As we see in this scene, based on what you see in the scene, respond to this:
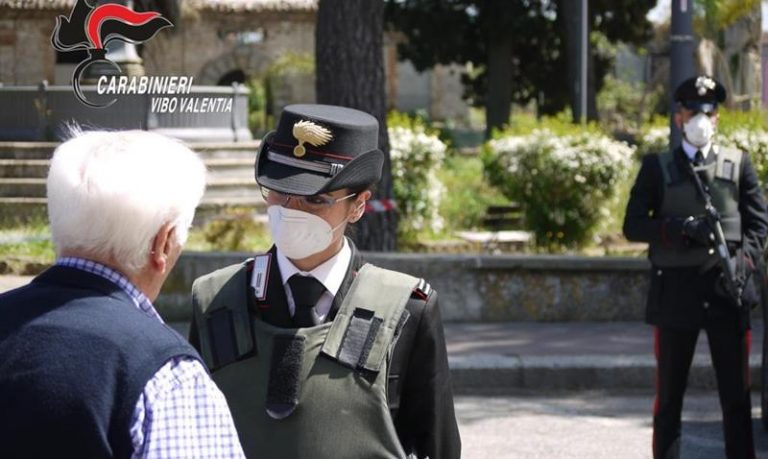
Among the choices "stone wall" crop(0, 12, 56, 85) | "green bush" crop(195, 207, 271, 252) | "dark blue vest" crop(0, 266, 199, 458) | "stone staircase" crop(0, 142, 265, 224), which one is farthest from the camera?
"stone staircase" crop(0, 142, 265, 224)

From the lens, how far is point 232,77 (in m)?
40.7

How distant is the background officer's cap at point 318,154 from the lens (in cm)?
322

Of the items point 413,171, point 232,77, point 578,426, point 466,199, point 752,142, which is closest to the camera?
point 578,426

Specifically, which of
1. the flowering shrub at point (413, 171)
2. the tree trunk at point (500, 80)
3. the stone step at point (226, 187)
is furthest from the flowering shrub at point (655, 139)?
the tree trunk at point (500, 80)

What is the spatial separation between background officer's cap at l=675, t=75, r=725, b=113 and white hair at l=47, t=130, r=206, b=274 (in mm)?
4074

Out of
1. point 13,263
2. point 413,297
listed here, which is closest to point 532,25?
point 13,263

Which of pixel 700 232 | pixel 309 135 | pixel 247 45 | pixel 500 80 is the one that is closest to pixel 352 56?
pixel 700 232

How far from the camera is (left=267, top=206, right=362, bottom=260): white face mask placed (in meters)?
3.21

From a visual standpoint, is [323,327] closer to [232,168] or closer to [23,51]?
[23,51]

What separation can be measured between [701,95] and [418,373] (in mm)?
3325

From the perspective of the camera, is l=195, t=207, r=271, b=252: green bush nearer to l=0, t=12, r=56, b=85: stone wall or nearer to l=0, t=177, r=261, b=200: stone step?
l=0, t=177, r=261, b=200: stone step

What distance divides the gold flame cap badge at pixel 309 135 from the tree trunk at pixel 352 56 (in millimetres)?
7912

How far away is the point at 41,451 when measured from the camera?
211cm

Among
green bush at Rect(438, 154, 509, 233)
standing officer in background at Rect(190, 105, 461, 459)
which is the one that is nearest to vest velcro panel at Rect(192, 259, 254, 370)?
standing officer in background at Rect(190, 105, 461, 459)
